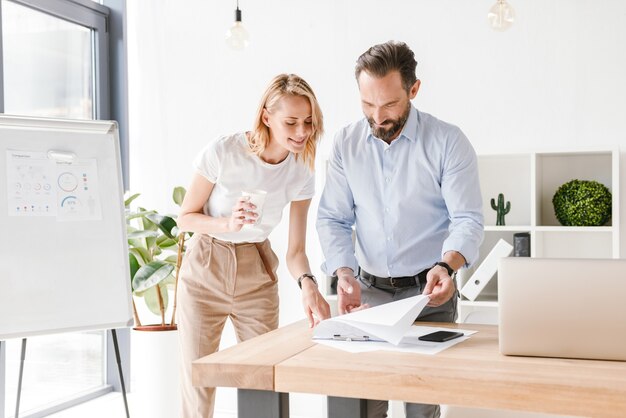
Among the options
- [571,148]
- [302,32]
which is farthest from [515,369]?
[302,32]

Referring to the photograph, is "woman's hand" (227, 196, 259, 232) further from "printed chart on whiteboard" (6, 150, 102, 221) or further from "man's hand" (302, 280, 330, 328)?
"printed chart on whiteboard" (6, 150, 102, 221)

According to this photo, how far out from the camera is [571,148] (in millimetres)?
3389

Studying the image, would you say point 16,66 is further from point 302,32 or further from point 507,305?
point 507,305

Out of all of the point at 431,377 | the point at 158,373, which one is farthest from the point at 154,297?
the point at 431,377

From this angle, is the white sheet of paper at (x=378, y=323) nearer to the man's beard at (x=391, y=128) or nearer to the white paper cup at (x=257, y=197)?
the white paper cup at (x=257, y=197)

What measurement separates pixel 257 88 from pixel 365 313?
2654 mm

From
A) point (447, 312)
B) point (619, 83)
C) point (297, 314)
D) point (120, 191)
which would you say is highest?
point (619, 83)

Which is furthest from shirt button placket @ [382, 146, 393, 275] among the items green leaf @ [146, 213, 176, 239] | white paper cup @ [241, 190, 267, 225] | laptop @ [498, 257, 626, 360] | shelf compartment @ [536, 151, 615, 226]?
green leaf @ [146, 213, 176, 239]

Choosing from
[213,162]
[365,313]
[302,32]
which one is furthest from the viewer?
[302,32]

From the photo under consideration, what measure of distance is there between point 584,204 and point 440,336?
187cm

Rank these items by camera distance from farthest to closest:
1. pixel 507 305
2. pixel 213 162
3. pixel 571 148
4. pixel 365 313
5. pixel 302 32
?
pixel 302 32 → pixel 571 148 → pixel 213 162 → pixel 365 313 → pixel 507 305

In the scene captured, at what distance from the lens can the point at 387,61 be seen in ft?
6.82

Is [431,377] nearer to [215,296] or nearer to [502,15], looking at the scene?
[215,296]

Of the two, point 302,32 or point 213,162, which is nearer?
point 213,162
